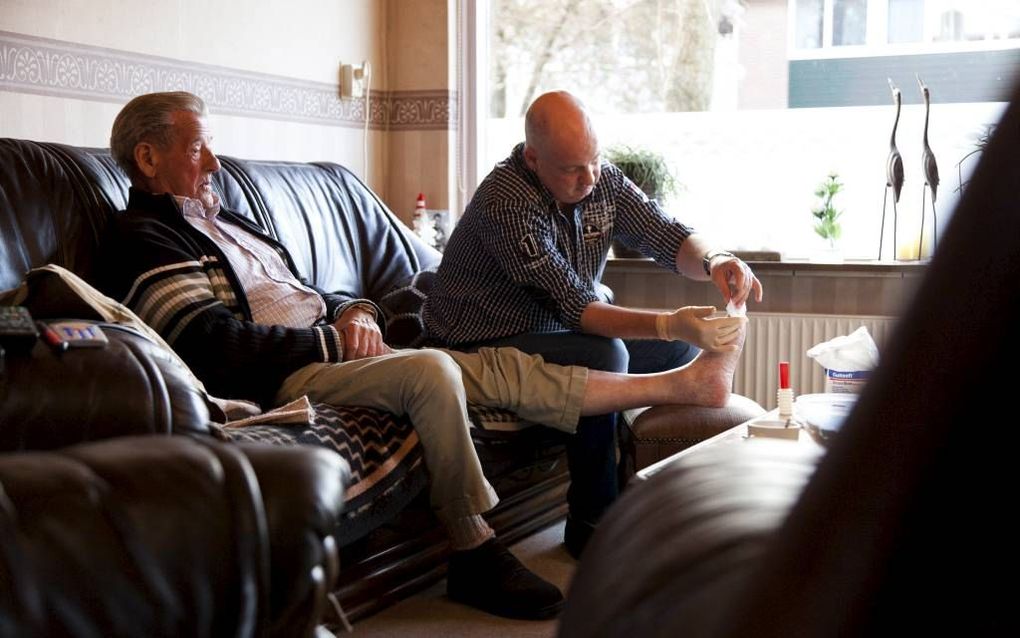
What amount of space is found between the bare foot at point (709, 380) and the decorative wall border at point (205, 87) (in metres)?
1.73

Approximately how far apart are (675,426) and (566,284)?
17.7 inches

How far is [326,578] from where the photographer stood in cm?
100


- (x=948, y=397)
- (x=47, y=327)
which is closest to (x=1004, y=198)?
(x=948, y=397)

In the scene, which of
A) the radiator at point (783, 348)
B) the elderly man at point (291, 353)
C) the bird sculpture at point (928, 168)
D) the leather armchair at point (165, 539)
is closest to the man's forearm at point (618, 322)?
the elderly man at point (291, 353)

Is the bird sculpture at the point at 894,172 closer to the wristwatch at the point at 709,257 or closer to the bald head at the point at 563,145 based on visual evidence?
the wristwatch at the point at 709,257

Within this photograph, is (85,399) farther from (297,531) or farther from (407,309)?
(407,309)

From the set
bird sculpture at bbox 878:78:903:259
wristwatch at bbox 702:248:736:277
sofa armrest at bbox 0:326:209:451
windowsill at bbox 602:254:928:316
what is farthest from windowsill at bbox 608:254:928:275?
sofa armrest at bbox 0:326:209:451

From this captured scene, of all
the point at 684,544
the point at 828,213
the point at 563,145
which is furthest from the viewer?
the point at 828,213

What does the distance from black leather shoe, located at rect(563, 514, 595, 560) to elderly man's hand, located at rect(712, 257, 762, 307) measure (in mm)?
684

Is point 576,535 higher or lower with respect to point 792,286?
lower

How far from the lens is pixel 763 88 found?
427 centimetres

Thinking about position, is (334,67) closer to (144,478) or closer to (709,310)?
(709,310)

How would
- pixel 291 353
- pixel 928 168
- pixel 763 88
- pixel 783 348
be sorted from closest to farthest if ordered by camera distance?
pixel 291 353 → pixel 928 168 → pixel 783 348 → pixel 763 88

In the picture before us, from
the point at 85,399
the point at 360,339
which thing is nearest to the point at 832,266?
the point at 360,339
